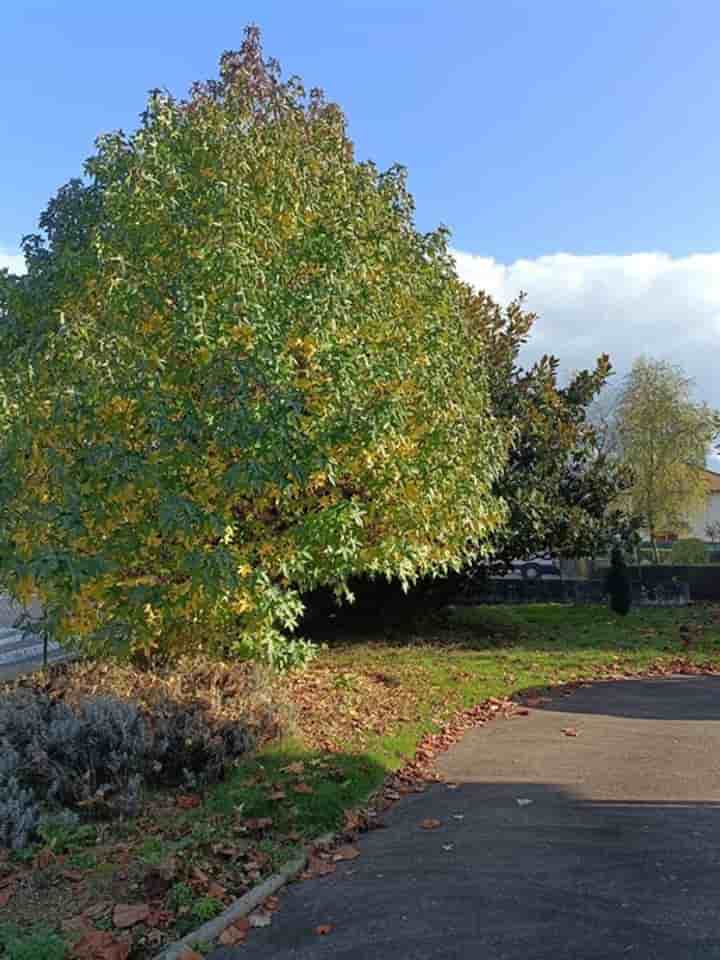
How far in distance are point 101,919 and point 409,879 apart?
1.66 metres

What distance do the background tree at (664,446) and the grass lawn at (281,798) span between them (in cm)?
2157

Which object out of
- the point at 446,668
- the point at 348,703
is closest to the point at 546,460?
the point at 446,668

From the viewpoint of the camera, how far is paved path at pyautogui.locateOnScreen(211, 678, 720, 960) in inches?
141

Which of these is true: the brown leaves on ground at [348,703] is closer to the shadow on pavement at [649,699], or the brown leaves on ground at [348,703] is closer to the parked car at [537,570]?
the shadow on pavement at [649,699]

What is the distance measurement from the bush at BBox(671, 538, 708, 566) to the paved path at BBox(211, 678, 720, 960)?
53.3 feet

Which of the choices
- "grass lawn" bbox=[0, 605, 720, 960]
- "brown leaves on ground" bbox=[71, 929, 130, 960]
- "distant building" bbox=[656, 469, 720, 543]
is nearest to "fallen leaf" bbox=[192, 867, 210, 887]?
"grass lawn" bbox=[0, 605, 720, 960]

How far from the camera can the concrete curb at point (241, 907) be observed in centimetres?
356

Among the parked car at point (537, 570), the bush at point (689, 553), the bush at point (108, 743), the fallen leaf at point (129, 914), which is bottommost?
the fallen leaf at point (129, 914)

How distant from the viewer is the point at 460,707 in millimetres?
8906

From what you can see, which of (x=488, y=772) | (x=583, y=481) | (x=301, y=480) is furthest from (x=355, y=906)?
(x=583, y=481)

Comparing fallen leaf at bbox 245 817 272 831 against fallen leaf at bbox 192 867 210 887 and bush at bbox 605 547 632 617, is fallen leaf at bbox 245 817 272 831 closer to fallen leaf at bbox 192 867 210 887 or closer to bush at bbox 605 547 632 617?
fallen leaf at bbox 192 867 210 887

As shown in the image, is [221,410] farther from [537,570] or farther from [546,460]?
[537,570]

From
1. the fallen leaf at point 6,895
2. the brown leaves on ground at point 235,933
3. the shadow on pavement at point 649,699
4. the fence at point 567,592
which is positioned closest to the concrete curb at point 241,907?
the brown leaves on ground at point 235,933

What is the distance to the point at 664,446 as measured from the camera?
109 ft
